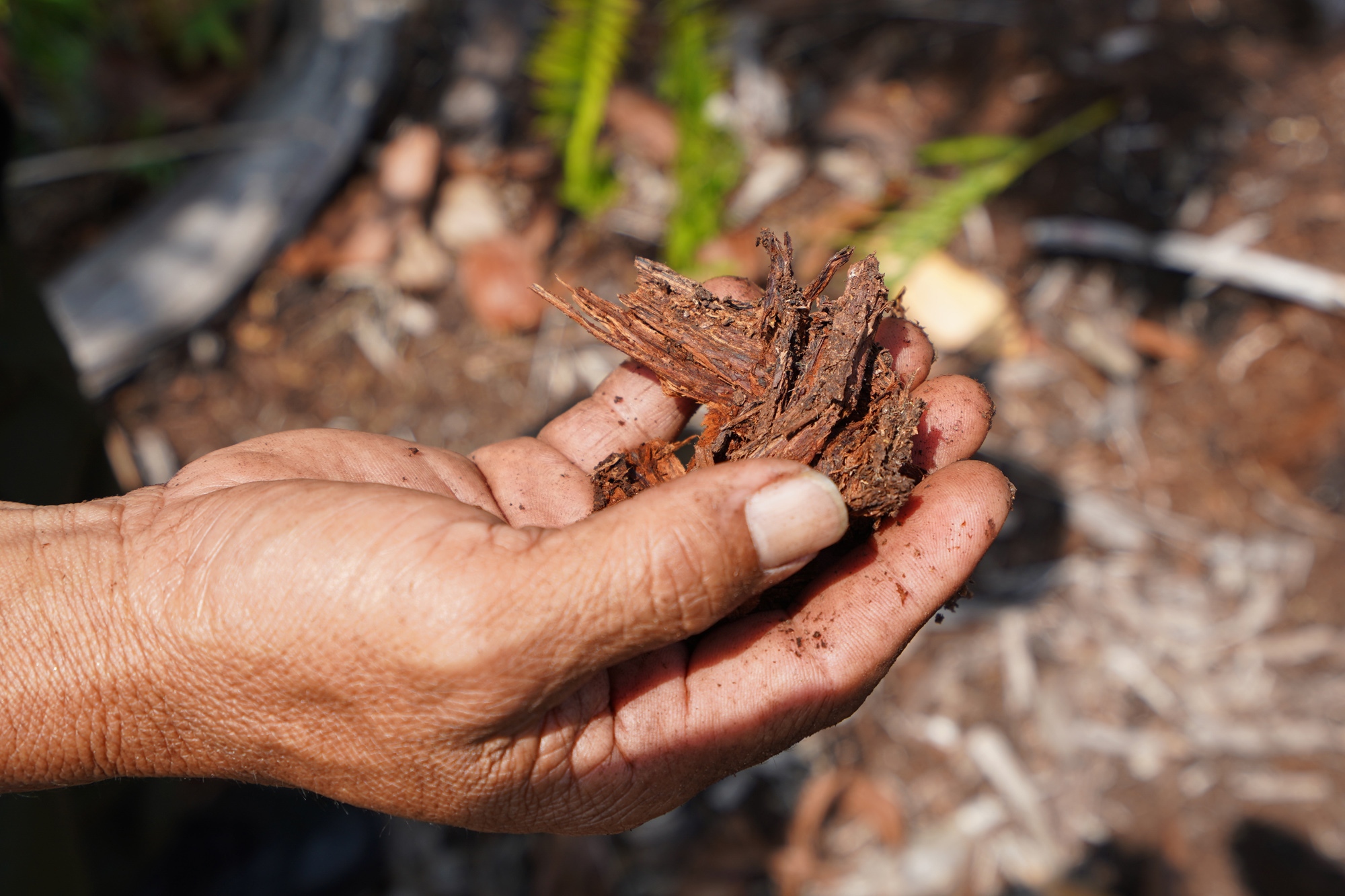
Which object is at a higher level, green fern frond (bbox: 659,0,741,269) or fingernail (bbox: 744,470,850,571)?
green fern frond (bbox: 659,0,741,269)

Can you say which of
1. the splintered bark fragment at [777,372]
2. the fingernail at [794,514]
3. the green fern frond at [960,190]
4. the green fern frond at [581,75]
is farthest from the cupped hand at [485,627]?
the green fern frond at [581,75]

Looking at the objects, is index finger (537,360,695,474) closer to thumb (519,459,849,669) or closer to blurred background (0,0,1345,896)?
thumb (519,459,849,669)

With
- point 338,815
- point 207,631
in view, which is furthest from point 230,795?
point 207,631

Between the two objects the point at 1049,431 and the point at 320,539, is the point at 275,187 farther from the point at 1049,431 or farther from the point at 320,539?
the point at 1049,431

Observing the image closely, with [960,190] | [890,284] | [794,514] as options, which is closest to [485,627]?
[794,514]

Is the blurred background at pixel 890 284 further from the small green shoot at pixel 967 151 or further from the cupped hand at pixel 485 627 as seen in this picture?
the cupped hand at pixel 485 627

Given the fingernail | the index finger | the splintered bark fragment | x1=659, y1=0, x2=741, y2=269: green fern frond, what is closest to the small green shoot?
x1=659, y1=0, x2=741, y2=269: green fern frond
